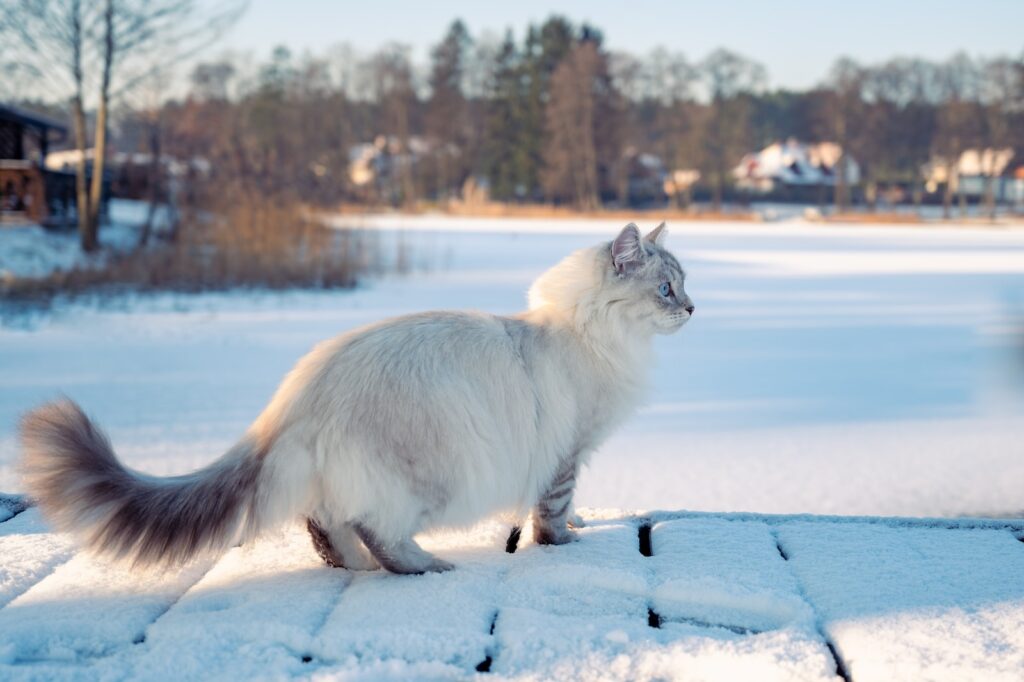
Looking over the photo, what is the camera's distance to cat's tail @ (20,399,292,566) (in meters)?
2.14

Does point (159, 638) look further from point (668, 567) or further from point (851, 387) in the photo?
point (851, 387)

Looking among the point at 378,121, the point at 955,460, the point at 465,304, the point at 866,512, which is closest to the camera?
the point at 866,512

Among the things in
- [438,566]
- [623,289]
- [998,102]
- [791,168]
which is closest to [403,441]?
[438,566]

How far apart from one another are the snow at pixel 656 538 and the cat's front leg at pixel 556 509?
0.05 meters

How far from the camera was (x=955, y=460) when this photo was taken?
185 inches

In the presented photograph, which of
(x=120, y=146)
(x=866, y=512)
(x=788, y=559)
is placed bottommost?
(x=866, y=512)

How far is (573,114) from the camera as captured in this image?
4150 cm

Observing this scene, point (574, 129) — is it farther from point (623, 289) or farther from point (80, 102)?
point (623, 289)

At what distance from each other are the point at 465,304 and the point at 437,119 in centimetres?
3955

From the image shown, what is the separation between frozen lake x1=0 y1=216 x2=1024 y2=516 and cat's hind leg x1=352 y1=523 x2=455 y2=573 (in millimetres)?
916

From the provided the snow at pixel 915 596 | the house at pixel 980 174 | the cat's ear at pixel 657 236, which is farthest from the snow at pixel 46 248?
the house at pixel 980 174

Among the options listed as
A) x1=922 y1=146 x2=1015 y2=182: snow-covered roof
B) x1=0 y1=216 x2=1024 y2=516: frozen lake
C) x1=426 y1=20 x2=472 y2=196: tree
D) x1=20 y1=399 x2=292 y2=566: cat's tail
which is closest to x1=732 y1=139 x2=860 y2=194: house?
x1=922 y1=146 x2=1015 y2=182: snow-covered roof

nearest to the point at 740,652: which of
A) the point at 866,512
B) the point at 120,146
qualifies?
the point at 866,512

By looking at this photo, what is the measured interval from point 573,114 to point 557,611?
40.8 m
